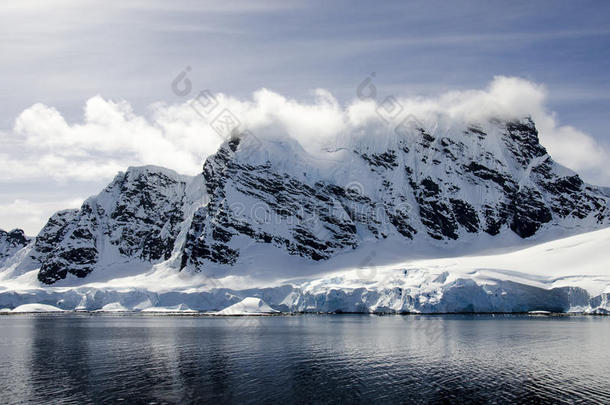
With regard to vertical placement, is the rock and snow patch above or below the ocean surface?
above

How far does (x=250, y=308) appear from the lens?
6594 inches

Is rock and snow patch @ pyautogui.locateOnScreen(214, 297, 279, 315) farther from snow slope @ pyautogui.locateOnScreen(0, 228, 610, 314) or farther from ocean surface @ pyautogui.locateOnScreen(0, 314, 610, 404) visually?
ocean surface @ pyautogui.locateOnScreen(0, 314, 610, 404)

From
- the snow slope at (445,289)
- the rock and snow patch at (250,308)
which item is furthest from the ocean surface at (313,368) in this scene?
the rock and snow patch at (250,308)

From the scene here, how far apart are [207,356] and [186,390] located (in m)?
20.5

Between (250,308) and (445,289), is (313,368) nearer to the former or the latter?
(445,289)

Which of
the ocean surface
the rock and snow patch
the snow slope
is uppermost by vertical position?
the snow slope

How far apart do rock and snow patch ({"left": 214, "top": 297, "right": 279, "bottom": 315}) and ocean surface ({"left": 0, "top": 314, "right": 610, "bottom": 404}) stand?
70387 millimetres

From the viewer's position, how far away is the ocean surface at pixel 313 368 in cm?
4694

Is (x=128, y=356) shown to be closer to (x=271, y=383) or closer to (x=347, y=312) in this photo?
(x=271, y=383)

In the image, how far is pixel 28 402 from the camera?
44594 mm

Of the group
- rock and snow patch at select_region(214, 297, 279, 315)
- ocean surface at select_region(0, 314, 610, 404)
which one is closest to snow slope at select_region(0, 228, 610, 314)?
rock and snow patch at select_region(214, 297, 279, 315)

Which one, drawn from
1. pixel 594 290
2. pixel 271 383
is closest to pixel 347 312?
pixel 594 290

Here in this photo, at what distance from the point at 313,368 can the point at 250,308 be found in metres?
110

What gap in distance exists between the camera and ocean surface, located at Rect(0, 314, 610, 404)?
4694 cm
